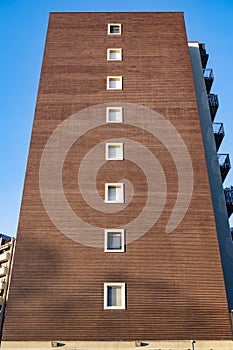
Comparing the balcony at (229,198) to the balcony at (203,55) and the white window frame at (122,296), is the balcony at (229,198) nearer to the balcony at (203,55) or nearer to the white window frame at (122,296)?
the white window frame at (122,296)

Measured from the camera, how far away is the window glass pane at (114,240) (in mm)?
17781

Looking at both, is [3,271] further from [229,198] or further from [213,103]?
[213,103]

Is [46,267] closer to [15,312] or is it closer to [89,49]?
[15,312]

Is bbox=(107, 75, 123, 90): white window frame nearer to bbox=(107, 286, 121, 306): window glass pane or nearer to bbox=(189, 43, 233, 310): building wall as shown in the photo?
bbox=(189, 43, 233, 310): building wall

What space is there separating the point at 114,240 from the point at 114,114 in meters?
8.31

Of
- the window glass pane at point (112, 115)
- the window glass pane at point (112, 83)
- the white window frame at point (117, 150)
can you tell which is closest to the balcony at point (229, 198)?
the white window frame at point (117, 150)

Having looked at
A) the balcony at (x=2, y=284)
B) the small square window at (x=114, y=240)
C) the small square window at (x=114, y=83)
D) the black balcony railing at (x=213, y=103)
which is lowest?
the small square window at (x=114, y=240)

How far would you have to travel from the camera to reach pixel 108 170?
786 inches

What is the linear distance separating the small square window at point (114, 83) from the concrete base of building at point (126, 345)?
15174mm

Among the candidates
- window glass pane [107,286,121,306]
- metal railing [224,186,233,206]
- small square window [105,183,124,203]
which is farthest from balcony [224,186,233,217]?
window glass pane [107,286,121,306]

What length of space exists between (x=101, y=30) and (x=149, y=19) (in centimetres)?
395

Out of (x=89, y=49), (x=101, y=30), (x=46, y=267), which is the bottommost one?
(x=46, y=267)

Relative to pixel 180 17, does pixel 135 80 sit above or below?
below

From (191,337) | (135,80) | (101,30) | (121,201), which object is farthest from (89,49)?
(191,337)
